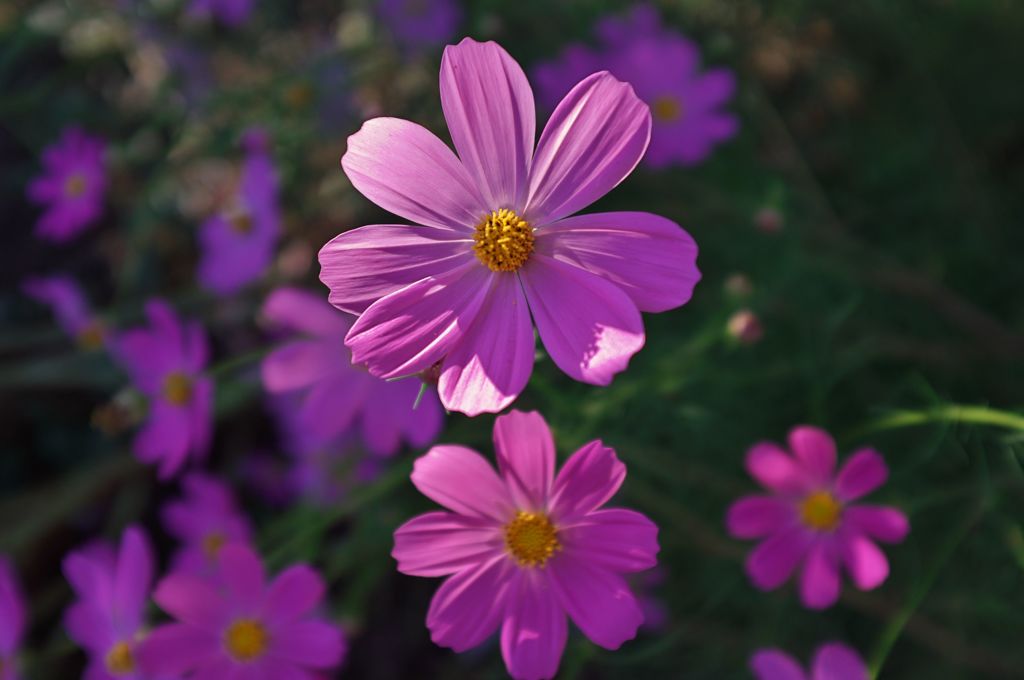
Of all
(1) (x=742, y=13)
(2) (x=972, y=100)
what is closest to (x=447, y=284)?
(1) (x=742, y=13)

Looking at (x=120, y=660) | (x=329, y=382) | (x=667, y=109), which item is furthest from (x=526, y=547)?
(x=667, y=109)

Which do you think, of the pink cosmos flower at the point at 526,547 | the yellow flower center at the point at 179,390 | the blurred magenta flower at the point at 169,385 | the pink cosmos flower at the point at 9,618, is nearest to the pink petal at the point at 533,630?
the pink cosmos flower at the point at 526,547

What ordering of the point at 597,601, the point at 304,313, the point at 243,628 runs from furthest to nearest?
the point at 304,313 < the point at 243,628 < the point at 597,601

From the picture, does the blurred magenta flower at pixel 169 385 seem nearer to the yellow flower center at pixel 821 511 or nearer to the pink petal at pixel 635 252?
the pink petal at pixel 635 252

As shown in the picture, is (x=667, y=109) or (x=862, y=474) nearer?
(x=862, y=474)

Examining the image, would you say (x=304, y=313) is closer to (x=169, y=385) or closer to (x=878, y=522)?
(x=169, y=385)

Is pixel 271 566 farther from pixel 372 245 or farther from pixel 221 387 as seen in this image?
pixel 372 245

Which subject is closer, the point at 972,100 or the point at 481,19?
the point at 481,19
